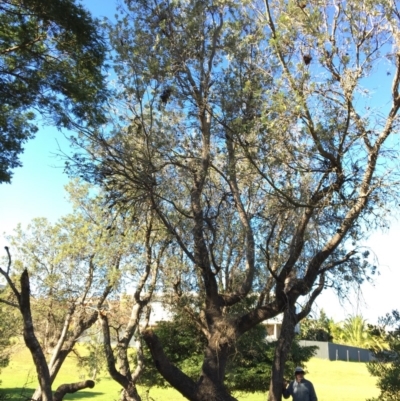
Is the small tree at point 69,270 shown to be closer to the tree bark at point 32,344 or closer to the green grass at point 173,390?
the green grass at point 173,390

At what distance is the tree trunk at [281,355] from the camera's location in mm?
7059

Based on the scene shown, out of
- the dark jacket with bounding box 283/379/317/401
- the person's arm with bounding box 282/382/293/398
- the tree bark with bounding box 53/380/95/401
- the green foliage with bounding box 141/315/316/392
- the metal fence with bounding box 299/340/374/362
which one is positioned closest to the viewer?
the tree bark with bounding box 53/380/95/401

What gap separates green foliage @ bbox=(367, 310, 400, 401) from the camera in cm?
975

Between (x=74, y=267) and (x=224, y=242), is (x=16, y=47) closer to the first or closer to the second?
(x=224, y=242)

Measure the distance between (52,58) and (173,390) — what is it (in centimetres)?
2120

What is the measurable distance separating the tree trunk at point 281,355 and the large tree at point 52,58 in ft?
14.0

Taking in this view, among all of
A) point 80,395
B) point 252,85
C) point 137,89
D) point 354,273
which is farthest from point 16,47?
point 80,395

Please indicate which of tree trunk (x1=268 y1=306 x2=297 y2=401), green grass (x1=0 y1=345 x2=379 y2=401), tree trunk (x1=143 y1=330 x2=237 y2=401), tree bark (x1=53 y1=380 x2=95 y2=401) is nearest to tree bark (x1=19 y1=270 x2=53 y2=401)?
tree bark (x1=53 y1=380 x2=95 y2=401)

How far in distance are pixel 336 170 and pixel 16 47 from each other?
5234 mm

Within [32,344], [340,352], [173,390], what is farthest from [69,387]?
[340,352]

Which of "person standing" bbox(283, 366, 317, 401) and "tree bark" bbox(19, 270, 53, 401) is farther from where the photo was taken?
"person standing" bbox(283, 366, 317, 401)

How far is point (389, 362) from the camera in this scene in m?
10.2

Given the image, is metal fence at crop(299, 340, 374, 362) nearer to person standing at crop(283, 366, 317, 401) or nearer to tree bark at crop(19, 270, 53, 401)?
person standing at crop(283, 366, 317, 401)

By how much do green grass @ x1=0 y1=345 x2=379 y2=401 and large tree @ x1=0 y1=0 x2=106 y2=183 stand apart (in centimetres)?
1282
